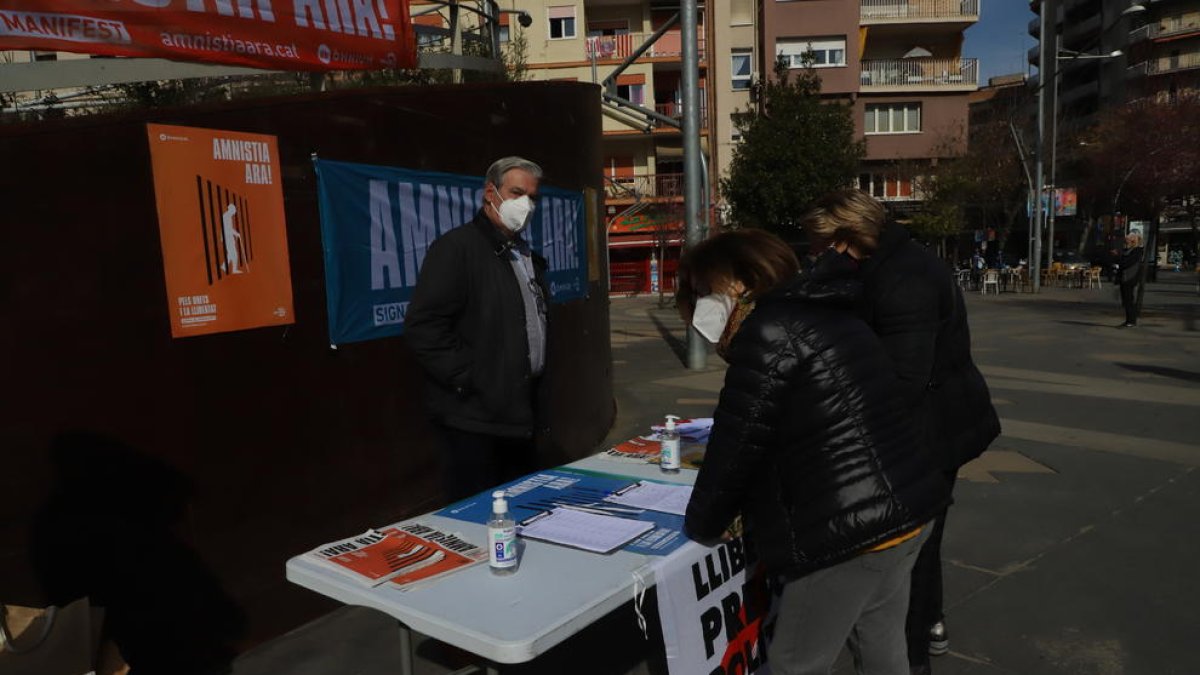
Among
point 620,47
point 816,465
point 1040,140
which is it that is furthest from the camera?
point 620,47

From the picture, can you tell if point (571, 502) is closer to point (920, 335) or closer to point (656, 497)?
point (656, 497)

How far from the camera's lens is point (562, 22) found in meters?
35.2

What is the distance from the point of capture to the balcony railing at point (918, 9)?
37781 mm

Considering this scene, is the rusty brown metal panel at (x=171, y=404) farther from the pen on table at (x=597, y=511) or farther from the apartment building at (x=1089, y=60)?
the apartment building at (x=1089, y=60)

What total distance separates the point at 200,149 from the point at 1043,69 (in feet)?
97.7

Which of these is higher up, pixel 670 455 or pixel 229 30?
pixel 229 30

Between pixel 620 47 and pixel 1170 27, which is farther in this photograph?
pixel 1170 27

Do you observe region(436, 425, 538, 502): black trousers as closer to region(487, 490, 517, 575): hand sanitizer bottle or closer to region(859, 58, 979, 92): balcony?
region(487, 490, 517, 575): hand sanitizer bottle

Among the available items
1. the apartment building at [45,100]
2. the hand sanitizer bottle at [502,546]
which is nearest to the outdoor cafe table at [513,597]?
the hand sanitizer bottle at [502,546]

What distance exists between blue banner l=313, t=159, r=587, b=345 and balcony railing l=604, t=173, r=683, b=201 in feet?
98.3

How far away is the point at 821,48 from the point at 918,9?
5.61 meters

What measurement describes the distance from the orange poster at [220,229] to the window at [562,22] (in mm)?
33375

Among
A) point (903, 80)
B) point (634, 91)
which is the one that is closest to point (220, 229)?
point (634, 91)

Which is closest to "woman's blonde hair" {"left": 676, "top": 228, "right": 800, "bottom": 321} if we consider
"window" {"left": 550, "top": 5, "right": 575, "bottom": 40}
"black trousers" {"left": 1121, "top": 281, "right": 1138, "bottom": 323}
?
"black trousers" {"left": 1121, "top": 281, "right": 1138, "bottom": 323}
